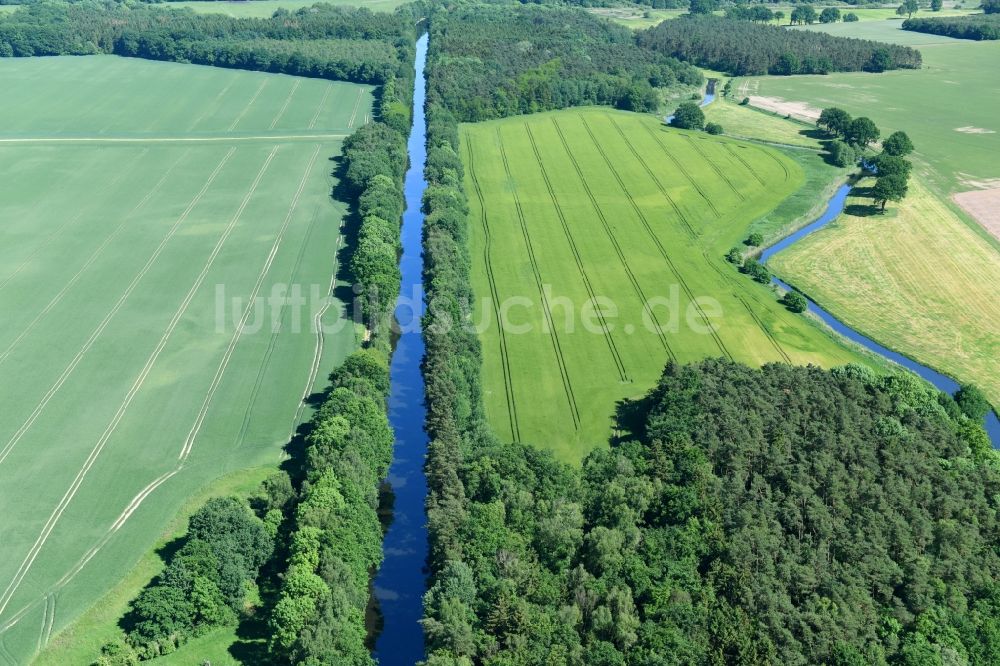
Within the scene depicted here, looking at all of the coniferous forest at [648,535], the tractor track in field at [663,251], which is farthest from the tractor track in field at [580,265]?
the tractor track in field at [663,251]

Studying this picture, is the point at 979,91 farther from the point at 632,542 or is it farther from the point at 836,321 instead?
the point at 632,542

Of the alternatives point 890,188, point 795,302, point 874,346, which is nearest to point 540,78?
point 890,188

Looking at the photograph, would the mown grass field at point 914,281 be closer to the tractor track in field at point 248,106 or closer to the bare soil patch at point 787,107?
→ the bare soil patch at point 787,107

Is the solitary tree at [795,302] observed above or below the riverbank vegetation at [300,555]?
above

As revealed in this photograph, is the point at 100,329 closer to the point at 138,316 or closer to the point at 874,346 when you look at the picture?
the point at 138,316

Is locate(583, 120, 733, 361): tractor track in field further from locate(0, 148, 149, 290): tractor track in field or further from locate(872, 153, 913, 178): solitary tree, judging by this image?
locate(0, 148, 149, 290): tractor track in field

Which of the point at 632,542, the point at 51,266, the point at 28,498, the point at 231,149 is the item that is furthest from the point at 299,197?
the point at 632,542
